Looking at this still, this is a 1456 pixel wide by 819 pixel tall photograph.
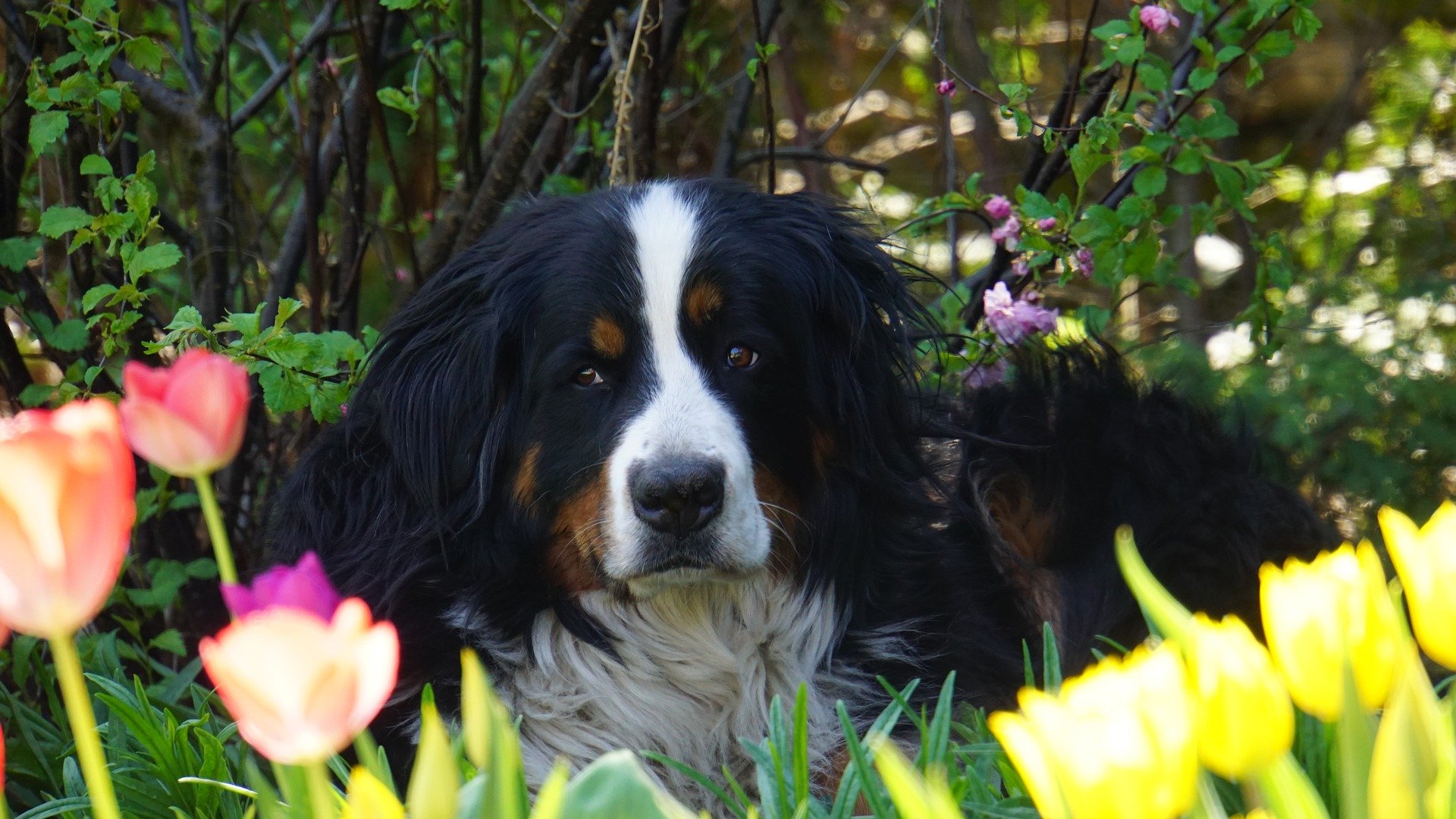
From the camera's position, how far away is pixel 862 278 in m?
2.79

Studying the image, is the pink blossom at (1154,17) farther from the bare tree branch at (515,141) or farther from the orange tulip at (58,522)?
the orange tulip at (58,522)

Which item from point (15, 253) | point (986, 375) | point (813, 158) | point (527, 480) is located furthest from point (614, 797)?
point (813, 158)

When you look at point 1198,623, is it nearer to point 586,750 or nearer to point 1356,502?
point 586,750

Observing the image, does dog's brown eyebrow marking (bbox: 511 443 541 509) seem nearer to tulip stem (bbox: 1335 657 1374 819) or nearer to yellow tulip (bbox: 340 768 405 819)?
yellow tulip (bbox: 340 768 405 819)

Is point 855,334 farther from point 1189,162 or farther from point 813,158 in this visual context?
point 813,158

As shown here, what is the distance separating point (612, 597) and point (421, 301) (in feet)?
2.20

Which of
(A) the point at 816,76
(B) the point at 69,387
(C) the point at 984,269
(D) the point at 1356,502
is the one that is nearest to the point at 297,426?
(B) the point at 69,387

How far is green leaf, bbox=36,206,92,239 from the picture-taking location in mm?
2445

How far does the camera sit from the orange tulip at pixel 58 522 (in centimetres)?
82

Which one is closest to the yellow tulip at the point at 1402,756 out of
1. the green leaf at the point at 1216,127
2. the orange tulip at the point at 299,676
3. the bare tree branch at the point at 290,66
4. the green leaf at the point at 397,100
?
the orange tulip at the point at 299,676

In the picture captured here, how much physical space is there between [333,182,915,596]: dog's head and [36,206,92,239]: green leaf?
56 cm

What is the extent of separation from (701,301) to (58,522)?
1.66 m

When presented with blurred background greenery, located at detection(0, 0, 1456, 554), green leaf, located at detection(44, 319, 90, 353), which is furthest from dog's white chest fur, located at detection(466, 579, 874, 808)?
green leaf, located at detection(44, 319, 90, 353)

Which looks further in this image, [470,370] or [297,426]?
[297,426]
